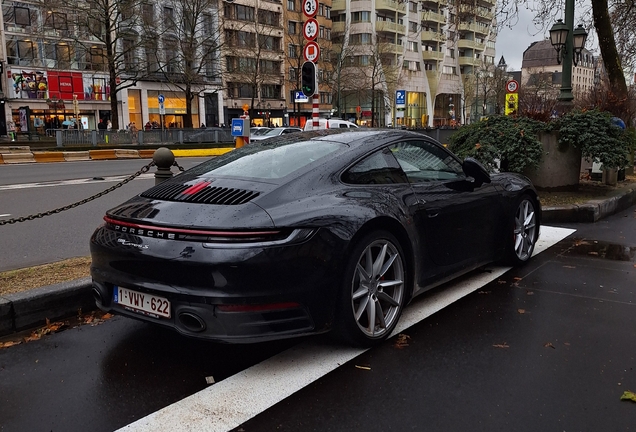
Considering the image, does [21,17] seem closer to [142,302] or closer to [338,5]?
[338,5]

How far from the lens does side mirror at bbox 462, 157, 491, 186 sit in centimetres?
480

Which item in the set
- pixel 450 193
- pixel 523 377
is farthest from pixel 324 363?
pixel 450 193

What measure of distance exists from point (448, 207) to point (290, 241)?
5.77 feet

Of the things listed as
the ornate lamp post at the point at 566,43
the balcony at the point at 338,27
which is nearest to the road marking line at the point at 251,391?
the ornate lamp post at the point at 566,43

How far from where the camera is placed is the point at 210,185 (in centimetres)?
372

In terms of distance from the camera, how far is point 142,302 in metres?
3.39

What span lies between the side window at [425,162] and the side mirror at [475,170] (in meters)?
0.10

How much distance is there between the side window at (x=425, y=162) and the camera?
14.6 feet

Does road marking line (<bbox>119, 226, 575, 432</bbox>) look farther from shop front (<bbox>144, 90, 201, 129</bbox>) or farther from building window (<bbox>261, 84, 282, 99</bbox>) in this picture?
building window (<bbox>261, 84, 282, 99</bbox>)

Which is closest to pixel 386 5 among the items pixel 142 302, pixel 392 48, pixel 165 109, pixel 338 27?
pixel 392 48

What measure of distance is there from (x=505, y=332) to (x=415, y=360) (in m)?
0.86

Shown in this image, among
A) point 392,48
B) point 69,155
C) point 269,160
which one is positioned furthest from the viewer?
point 392,48

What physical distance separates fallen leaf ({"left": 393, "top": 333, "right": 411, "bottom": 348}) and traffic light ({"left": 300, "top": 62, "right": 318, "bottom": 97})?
31.2 ft

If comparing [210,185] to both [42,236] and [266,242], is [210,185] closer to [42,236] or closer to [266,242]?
[266,242]
